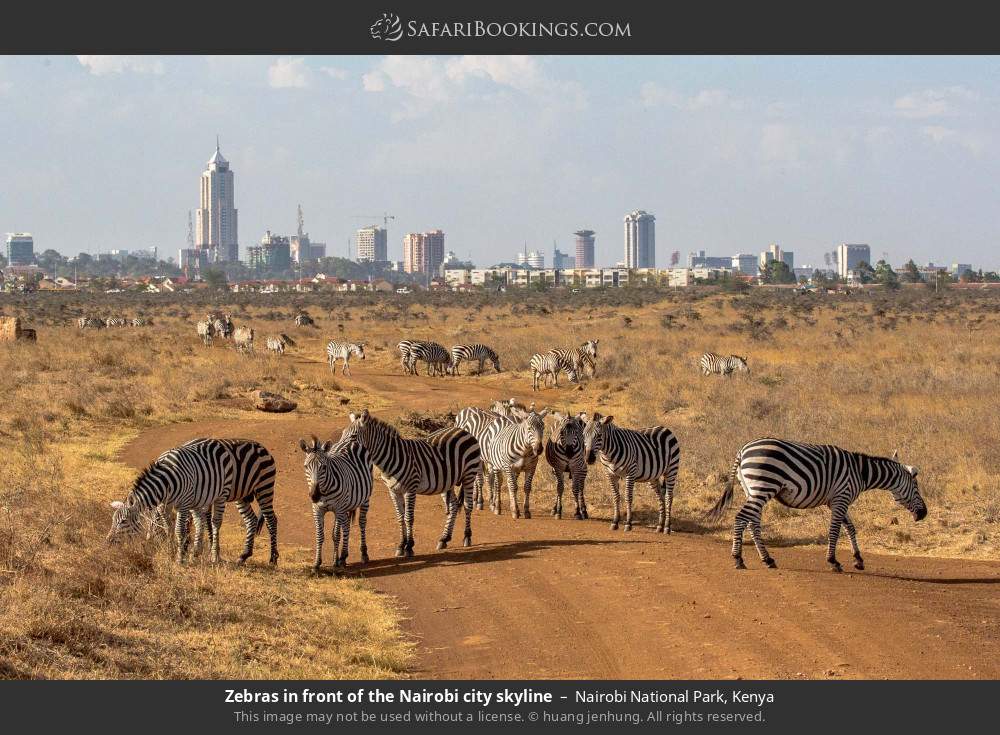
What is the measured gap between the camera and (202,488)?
14.5 metres

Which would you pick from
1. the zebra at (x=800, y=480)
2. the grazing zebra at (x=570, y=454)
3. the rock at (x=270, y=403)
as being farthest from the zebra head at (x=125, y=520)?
the rock at (x=270, y=403)

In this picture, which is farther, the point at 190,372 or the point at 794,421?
the point at 190,372

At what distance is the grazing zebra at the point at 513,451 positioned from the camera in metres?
17.9

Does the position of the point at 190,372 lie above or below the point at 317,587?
above

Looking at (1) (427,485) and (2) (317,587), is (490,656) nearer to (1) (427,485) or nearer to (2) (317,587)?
(2) (317,587)

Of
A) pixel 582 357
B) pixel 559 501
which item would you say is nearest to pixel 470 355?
pixel 582 357

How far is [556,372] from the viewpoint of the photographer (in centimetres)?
4066

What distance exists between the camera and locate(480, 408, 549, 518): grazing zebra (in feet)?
58.8

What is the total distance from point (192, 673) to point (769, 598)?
20.8ft

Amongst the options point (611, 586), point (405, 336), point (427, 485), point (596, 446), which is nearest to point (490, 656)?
point (611, 586)

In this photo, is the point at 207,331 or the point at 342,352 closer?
the point at 342,352

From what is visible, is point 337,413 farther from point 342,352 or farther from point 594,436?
point 594,436

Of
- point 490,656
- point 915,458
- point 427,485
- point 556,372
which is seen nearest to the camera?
point 490,656

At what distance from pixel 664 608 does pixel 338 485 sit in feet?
14.7
